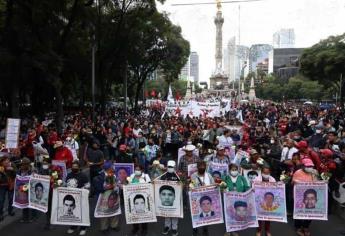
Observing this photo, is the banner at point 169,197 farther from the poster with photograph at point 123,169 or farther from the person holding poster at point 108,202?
the poster with photograph at point 123,169

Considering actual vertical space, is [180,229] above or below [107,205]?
below

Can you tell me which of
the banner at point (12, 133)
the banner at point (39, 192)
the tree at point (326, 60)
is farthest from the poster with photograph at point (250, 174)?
the tree at point (326, 60)

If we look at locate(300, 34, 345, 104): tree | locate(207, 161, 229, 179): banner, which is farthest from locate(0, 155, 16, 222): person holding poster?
locate(300, 34, 345, 104): tree

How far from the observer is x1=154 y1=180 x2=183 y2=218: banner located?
30.9 ft

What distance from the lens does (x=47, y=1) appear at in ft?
76.5

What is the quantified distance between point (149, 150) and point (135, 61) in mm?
29151

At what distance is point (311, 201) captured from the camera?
9.46m

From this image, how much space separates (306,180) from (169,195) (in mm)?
2668

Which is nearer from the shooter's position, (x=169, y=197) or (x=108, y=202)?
(x=169, y=197)

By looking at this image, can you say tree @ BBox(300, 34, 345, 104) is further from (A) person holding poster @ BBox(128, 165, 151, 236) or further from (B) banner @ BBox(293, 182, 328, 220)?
(A) person holding poster @ BBox(128, 165, 151, 236)

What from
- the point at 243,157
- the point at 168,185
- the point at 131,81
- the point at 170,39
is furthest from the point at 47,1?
the point at 131,81

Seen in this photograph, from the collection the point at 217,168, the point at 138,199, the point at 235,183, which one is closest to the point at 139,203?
the point at 138,199

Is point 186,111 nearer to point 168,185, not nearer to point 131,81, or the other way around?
point 168,185

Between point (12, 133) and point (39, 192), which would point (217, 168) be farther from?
point (12, 133)
